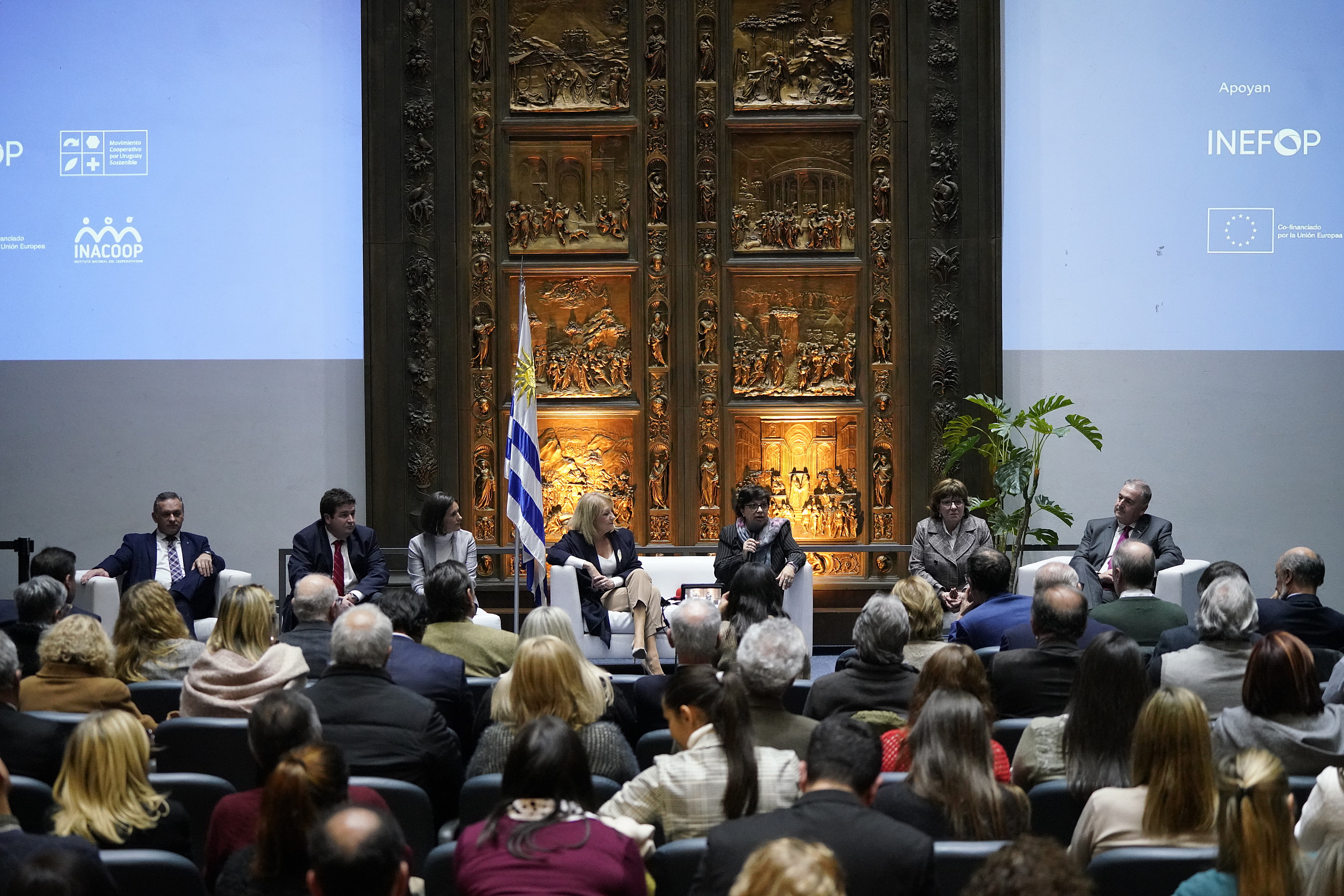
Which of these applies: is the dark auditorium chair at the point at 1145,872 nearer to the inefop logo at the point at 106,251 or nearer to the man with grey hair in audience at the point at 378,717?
the man with grey hair in audience at the point at 378,717

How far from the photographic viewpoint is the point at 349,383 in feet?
30.9

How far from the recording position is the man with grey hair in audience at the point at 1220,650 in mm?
4371

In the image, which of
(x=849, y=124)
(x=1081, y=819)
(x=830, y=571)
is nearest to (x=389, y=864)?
(x=1081, y=819)

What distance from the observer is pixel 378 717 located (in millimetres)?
3834

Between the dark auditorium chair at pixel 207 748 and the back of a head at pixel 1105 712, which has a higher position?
the back of a head at pixel 1105 712

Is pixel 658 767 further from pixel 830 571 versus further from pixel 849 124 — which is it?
pixel 849 124

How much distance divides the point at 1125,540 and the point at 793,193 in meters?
3.48

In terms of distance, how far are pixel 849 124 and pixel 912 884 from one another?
7447 millimetres

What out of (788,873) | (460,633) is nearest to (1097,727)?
(788,873)

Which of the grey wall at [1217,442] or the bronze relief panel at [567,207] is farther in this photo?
the bronze relief panel at [567,207]

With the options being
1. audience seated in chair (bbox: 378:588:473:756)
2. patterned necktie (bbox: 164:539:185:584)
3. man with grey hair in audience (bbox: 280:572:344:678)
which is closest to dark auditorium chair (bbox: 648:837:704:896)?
audience seated in chair (bbox: 378:588:473:756)

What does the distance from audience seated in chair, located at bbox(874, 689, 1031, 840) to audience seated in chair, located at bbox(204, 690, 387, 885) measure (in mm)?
1289

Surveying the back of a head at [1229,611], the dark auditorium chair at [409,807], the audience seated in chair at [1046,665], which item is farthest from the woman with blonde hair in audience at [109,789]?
the back of a head at [1229,611]

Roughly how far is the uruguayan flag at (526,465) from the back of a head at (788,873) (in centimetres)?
546
